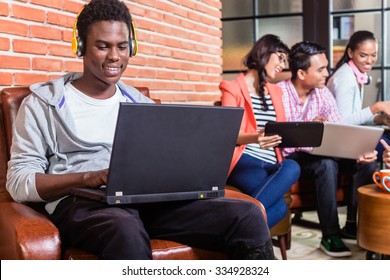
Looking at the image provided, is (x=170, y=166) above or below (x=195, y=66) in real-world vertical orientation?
below

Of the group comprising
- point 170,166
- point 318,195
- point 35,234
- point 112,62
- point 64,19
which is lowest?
point 318,195

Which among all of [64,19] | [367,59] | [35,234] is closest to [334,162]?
[367,59]

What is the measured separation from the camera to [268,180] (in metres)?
2.48

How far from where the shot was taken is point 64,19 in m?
2.32

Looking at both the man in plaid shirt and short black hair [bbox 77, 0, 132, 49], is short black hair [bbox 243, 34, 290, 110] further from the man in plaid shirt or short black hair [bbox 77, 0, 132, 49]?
short black hair [bbox 77, 0, 132, 49]

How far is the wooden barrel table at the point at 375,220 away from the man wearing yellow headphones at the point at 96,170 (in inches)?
35.8

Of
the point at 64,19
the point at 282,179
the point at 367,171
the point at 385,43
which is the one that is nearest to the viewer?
the point at 64,19

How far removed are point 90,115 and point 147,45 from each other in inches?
48.5

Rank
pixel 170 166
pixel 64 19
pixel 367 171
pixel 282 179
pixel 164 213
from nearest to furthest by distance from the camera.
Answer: pixel 170 166, pixel 164 213, pixel 64 19, pixel 282 179, pixel 367 171

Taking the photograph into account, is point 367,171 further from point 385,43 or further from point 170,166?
point 170,166

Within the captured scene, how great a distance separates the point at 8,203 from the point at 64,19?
3.02 feet

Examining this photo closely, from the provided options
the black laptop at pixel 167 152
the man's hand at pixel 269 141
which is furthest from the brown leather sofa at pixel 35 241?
the man's hand at pixel 269 141

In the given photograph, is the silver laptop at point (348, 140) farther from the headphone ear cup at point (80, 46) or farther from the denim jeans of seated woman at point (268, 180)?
the headphone ear cup at point (80, 46)

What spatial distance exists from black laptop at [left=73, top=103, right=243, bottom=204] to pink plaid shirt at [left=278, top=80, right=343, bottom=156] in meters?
1.54
